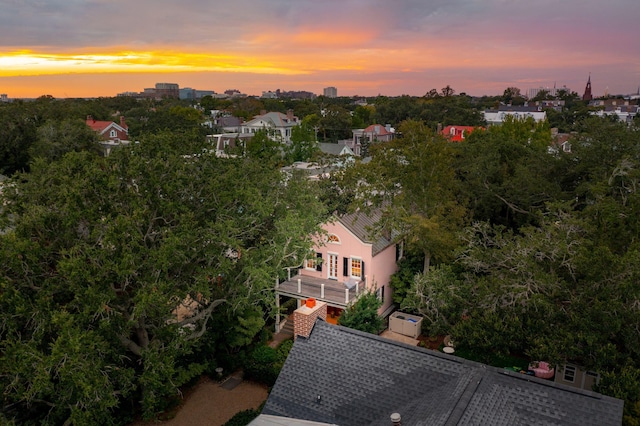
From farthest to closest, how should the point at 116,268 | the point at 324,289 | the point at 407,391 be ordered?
the point at 324,289
the point at 116,268
the point at 407,391

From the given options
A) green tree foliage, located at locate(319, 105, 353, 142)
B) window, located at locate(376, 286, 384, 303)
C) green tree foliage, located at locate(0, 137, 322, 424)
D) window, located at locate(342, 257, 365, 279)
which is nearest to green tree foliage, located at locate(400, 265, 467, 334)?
window, located at locate(376, 286, 384, 303)

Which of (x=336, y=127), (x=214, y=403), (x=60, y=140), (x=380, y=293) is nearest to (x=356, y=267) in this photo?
(x=380, y=293)

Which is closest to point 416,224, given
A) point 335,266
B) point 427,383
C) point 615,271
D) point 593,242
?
point 335,266

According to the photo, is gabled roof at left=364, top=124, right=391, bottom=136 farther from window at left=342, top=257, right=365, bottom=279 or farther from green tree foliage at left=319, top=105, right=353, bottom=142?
window at left=342, top=257, right=365, bottom=279

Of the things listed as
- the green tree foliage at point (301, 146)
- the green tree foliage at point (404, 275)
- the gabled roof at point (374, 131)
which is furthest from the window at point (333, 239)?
the gabled roof at point (374, 131)

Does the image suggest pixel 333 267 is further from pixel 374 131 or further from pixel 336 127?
pixel 336 127
